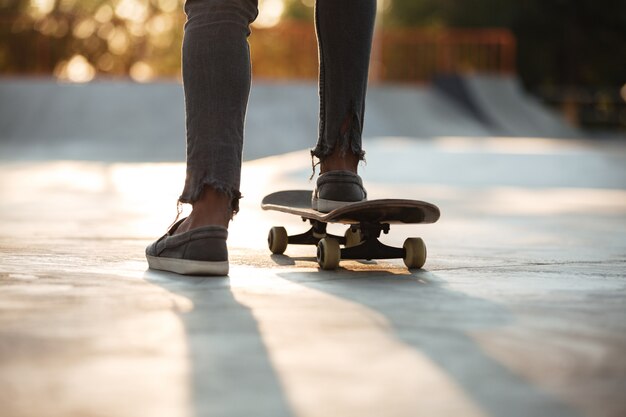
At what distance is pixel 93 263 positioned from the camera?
2826 mm

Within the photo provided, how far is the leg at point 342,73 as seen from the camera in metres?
2.89

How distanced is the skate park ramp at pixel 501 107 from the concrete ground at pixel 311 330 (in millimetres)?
18665

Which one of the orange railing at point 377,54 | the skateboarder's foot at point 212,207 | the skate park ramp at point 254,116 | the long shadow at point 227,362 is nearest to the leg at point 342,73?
the skateboarder's foot at point 212,207

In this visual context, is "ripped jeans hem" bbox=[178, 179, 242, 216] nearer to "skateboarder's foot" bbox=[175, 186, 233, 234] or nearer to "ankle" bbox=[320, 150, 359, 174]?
"skateboarder's foot" bbox=[175, 186, 233, 234]

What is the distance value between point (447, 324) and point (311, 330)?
25 cm

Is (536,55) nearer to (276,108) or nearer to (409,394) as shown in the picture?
(276,108)

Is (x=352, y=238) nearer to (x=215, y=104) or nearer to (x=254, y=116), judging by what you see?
(x=215, y=104)

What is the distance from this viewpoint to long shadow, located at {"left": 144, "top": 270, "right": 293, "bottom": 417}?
1390mm

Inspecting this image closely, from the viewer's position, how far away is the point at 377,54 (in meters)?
25.7

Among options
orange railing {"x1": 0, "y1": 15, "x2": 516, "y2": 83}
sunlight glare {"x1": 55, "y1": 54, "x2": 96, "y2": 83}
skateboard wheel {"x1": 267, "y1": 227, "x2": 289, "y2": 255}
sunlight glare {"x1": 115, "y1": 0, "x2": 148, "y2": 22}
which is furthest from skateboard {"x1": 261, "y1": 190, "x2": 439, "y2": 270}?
sunlight glare {"x1": 115, "y1": 0, "x2": 148, "y2": 22}

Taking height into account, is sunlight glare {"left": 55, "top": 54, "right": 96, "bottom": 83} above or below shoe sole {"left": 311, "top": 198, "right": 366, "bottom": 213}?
above

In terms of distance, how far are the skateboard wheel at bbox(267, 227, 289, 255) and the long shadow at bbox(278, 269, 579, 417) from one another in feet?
1.33

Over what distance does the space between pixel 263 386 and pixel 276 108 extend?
1775 centimetres

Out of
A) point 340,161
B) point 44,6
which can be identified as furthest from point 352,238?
point 44,6
